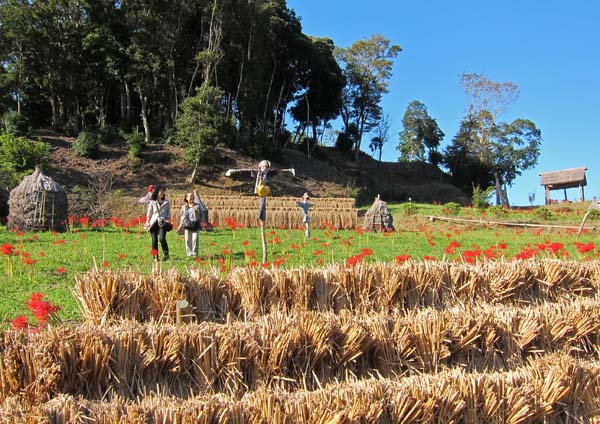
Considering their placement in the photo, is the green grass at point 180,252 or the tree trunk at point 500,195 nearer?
the green grass at point 180,252

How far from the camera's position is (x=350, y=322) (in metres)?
4.02

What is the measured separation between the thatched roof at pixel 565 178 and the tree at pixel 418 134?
15.1m

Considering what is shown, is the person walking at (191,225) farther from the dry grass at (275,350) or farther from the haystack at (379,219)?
the haystack at (379,219)

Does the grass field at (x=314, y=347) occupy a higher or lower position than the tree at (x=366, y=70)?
lower

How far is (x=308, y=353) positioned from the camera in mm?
3854

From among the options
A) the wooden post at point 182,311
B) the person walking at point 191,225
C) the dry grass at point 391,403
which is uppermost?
the person walking at point 191,225

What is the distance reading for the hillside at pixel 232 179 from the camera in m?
28.0

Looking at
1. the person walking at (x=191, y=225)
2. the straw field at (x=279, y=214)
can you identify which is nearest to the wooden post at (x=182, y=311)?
the person walking at (x=191, y=225)

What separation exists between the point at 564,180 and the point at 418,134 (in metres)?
19.2

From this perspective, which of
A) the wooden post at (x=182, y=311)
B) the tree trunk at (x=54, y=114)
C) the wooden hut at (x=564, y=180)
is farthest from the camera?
the wooden hut at (x=564, y=180)

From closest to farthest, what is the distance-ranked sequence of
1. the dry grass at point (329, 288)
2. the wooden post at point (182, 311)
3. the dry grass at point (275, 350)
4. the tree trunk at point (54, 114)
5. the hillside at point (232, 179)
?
the dry grass at point (275, 350) < the wooden post at point (182, 311) < the dry grass at point (329, 288) < the hillside at point (232, 179) < the tree trunk at point (54, 114)

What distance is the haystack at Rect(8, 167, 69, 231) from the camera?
13.5m

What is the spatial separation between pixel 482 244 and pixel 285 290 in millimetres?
10973

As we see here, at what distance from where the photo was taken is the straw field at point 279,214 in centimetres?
1869
